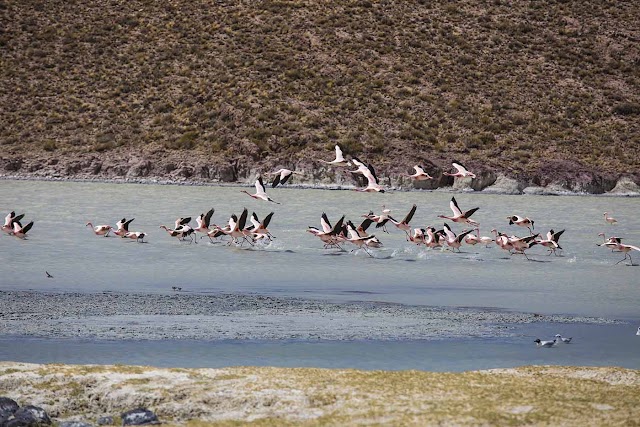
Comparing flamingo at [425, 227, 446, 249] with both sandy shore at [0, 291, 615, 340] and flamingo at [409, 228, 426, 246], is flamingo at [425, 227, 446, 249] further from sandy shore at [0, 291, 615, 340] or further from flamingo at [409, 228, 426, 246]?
sandy shore at [0, 291, 615, 340]

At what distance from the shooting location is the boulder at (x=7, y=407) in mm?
8141

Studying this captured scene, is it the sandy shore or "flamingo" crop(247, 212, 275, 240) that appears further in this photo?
"flamingo" crop(247, 212, 275, 240)

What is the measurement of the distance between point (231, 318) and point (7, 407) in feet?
18.8

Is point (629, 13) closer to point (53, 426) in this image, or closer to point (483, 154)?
point (483, 154)

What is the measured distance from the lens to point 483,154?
48688 mm

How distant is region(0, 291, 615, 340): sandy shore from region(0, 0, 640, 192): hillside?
29417mm

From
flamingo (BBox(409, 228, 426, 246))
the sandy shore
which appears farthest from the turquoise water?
the sandy shore

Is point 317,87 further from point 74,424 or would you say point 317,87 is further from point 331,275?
point 74,424

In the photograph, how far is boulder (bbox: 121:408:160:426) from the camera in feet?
26.4

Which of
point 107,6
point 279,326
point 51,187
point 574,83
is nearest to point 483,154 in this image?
point 574,83

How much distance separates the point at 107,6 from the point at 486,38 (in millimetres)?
21020

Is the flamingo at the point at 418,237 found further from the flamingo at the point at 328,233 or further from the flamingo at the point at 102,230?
the flamingo at the point at 102,230

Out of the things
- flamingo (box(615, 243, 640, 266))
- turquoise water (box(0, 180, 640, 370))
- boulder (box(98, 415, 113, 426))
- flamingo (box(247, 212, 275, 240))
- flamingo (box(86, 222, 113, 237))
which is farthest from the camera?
flamingo (box(86, 222, 113, 237))

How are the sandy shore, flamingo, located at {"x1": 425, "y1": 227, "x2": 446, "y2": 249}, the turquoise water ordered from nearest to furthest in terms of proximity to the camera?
the turquoise water
the sandy shore
flamingo, located at {"x1": 425, "y1": 227, "x2": 446, "y2": 249}
